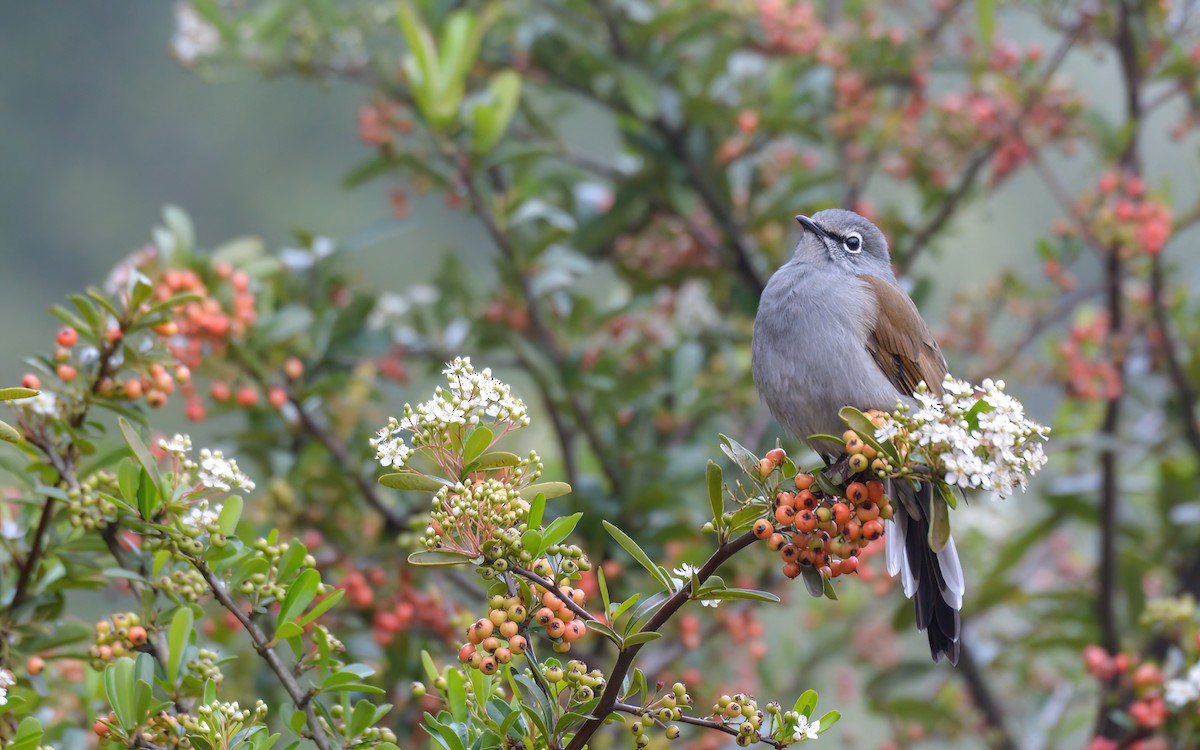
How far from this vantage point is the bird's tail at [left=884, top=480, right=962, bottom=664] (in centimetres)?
277

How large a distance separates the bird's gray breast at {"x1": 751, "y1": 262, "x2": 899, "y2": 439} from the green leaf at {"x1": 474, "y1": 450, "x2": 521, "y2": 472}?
1.30 m

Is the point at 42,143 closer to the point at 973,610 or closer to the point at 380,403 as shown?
the point at 380,403

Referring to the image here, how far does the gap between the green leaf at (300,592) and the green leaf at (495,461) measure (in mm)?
371

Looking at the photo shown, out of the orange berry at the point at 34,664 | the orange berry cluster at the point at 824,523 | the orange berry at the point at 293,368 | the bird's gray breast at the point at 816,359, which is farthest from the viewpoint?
the orange berry at the point at 293,368

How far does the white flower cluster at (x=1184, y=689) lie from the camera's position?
2.96 m

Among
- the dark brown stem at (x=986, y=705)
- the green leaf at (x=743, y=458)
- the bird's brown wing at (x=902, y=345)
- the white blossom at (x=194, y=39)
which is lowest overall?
the green leaf at (x=743, y=458)

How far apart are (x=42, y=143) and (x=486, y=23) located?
7120 millimetres

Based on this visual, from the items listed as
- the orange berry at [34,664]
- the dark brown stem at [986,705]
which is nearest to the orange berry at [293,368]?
Result: the orange berry at [34,664]

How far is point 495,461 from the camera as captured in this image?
192 centimetres

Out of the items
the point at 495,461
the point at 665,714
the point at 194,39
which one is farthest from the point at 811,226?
the point at 194,39

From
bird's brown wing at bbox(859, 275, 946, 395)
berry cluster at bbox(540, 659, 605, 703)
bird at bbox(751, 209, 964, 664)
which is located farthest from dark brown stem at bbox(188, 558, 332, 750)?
bird's brown wing at bbox(859, 275, 946, 395)

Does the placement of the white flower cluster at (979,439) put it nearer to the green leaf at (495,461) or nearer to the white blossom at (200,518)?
the green leaf at (495,461)

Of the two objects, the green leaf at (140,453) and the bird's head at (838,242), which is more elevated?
the bird's head at (838,242)

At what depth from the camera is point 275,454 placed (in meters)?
4.01
